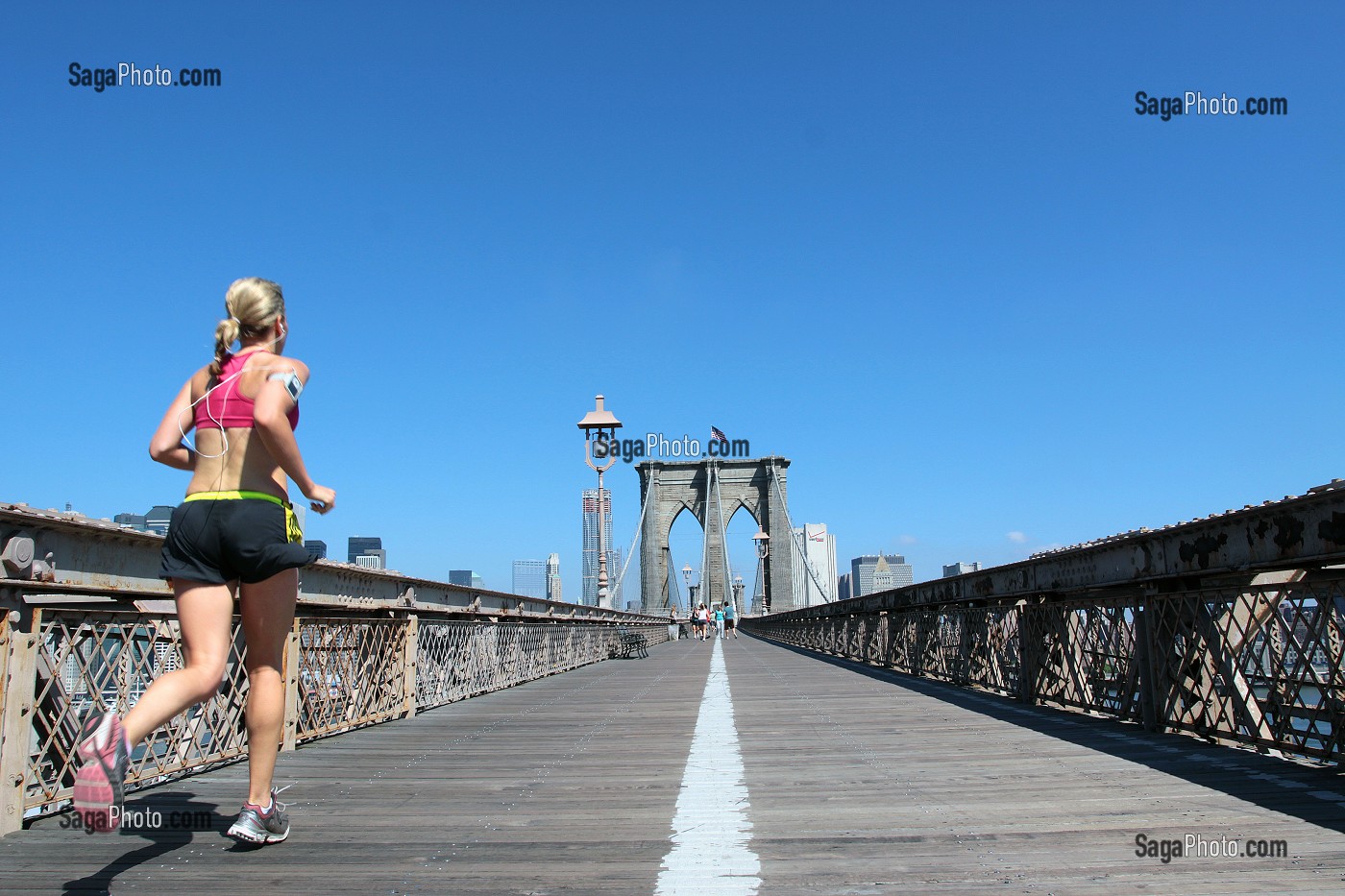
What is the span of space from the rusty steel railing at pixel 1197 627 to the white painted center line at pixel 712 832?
8.42 feet

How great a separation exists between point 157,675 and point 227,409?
2.16 metres

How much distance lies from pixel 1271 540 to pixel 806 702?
457cm

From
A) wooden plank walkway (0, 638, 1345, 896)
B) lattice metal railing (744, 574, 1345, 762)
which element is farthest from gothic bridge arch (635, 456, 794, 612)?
wooden plank walkway (0, 638, 1345, 896)

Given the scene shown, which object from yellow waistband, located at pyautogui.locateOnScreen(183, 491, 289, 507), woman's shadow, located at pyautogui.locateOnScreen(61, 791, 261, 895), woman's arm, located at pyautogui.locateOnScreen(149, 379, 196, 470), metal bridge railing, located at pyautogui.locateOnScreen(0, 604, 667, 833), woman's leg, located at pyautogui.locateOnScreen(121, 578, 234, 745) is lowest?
woman's shadow, located at pyautogui.locateOnScreen(61, 791, 261, 895)

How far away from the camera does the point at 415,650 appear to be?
25.3 ft

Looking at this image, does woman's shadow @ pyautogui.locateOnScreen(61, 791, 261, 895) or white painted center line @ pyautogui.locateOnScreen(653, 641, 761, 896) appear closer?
white painted center line @ pyautogui.locateOnScreen(653, 641, 761, 896)

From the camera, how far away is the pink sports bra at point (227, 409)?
2.94 metres

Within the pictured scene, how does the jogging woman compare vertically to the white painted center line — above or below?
above

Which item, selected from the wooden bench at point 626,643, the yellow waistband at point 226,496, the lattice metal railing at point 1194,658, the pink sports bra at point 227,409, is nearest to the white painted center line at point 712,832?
the yellow waistband at point 226,496

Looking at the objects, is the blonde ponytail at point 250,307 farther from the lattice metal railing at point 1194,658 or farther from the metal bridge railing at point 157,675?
the lattice metal railing at point 1194,658

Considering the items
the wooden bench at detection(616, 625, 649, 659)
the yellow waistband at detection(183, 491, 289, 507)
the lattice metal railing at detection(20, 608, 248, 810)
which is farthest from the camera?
the wooden bench at detection(616, 625, 649, 659)

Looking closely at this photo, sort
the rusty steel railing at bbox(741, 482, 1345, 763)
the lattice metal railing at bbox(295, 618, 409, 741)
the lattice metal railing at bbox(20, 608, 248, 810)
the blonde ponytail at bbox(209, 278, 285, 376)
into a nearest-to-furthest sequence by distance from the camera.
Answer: the blonde ponytail at bbox(209, 278, 285, 376), the lattice metal railing at bbox(20, 608, 248, 810), the rusty steel railing at bbox(741, 482, 1345, 763), the lattice metal railing at bbox(295, 618, 409, 741)

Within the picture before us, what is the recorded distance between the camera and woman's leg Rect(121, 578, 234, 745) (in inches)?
103

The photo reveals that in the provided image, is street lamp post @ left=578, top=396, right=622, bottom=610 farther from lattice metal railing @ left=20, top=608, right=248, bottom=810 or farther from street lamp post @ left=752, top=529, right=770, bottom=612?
street lamp post @ left=752, top=529, right=770, bottom=612
